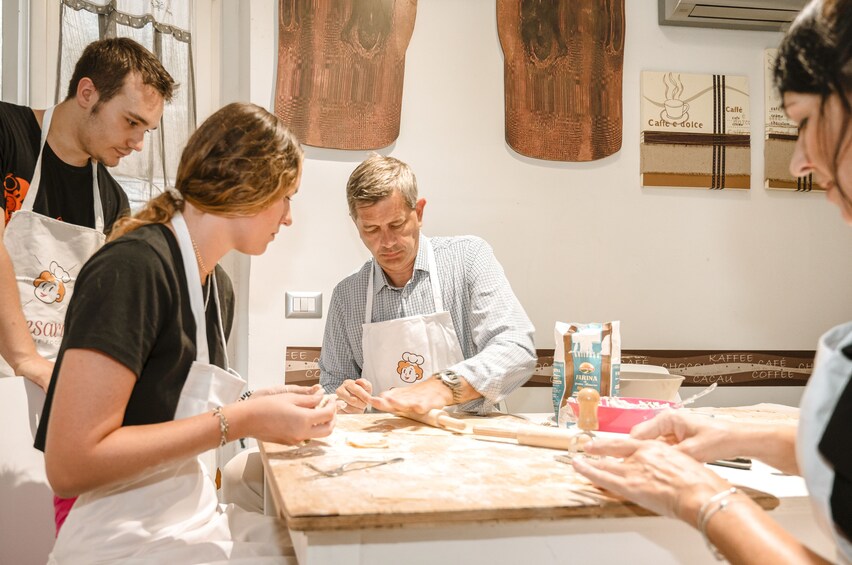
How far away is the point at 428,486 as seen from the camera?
1.11 metres

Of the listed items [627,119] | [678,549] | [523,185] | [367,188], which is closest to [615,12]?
[627,119]

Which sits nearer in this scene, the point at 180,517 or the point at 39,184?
the point at 180,517

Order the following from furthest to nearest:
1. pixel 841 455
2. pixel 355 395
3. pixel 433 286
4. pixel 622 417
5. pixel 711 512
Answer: pixel 433 286 → pixel 355 395 → pixel 622 417 → pixel 711 512 → pixel 841 455

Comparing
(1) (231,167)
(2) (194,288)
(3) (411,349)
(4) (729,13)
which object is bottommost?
(3) (411,349)

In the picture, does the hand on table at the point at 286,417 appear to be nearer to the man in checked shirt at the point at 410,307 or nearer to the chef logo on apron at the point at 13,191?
the man in checked shirt at the point at 410,307

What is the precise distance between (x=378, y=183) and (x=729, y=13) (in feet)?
6.06

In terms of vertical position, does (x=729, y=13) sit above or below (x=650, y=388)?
above

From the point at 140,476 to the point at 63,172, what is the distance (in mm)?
1345

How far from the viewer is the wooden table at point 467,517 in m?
0.97

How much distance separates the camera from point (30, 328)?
205 cm

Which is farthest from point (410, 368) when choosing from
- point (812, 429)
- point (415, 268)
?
point (812, 429)

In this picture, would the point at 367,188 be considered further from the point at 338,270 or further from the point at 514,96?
the point at 514,96

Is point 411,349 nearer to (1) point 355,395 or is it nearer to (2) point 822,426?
(1) point 355,395

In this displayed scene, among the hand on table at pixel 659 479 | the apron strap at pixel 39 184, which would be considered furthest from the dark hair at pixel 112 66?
the hand on table at pixel 659 479
